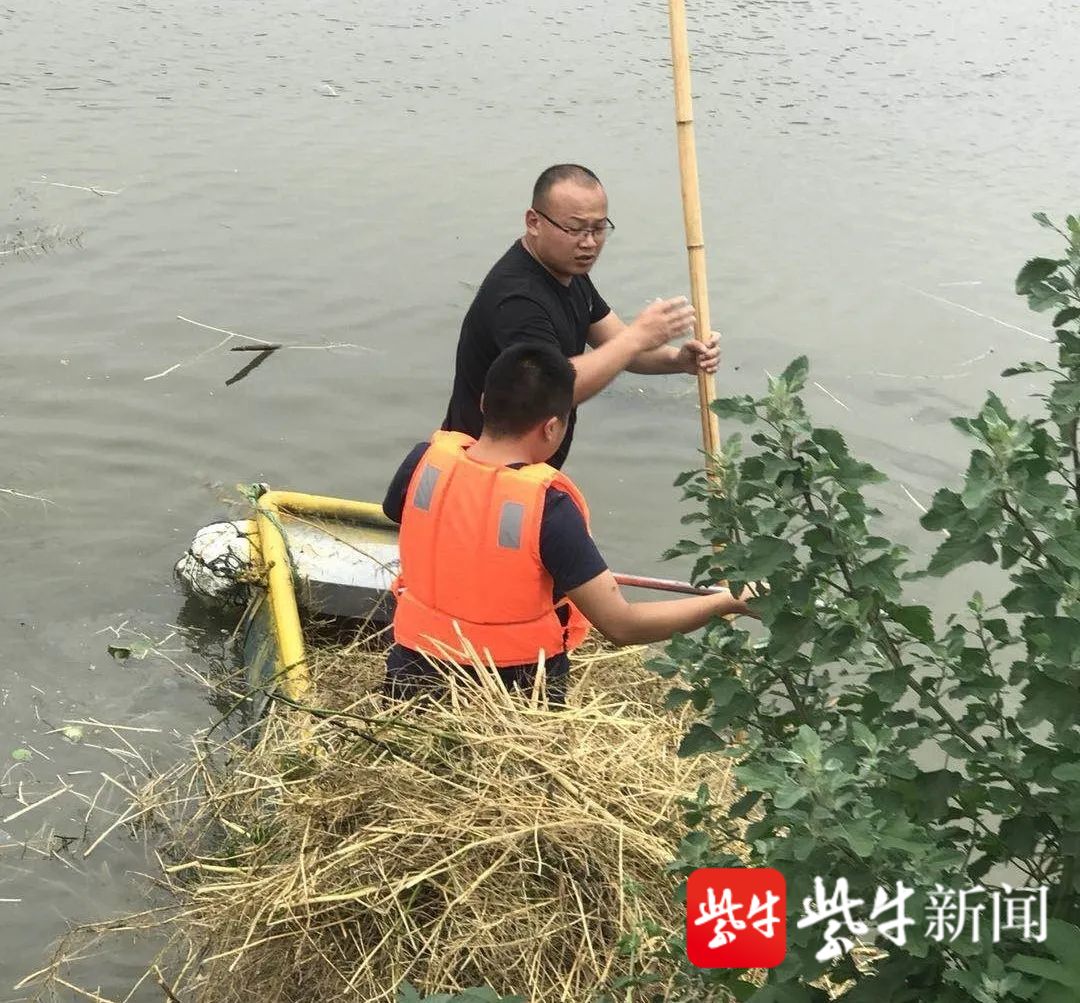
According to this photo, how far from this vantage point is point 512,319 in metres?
4.30

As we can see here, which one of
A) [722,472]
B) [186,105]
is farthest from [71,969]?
[186,105]

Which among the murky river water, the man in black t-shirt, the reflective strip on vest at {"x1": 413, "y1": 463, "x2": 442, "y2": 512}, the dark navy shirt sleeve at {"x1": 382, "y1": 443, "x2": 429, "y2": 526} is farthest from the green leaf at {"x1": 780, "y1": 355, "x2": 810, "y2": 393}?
the murky river water

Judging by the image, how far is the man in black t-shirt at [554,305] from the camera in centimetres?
430

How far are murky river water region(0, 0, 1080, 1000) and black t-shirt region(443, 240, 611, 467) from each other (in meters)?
1.58

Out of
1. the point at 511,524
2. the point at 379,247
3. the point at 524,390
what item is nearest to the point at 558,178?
the point at 524,390

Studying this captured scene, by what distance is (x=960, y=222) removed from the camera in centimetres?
990

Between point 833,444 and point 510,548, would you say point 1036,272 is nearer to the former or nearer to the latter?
point 833,444

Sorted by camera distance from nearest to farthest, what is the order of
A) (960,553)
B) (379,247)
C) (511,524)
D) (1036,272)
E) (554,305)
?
(960,553) → (1036,272) → (511,524) → (554,305) → (379,247)

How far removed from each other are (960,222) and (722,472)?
8.28m

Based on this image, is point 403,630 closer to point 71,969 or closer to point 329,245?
point 71,969

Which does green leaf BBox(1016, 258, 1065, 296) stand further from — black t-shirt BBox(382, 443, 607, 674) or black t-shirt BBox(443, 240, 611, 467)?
black t-shirt BBox(443, 240, 611, 467)

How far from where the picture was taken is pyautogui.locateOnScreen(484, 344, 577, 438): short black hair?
342 centimetres

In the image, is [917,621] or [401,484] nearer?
A: [917,621]

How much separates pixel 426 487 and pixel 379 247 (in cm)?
623
